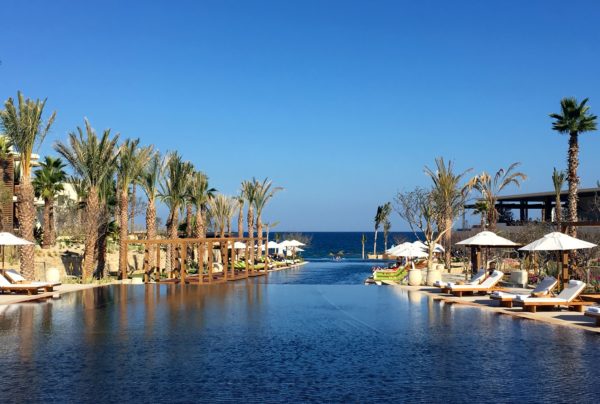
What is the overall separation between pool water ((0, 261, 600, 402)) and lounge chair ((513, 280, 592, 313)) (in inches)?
49.0

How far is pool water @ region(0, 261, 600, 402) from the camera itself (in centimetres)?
874

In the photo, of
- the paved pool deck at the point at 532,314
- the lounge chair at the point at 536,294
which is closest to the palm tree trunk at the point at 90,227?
the paved pool deck at the point at 532,314

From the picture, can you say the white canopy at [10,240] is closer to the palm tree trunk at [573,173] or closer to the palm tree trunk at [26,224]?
the palm tree trunk at [26,224]

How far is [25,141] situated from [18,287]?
306 inches

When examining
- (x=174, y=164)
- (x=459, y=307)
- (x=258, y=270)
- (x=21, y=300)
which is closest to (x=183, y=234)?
(x=258, y=270)

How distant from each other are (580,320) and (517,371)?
297 inches

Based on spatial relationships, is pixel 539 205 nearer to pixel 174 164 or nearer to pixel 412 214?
pixel 412 214

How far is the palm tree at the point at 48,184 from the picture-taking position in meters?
46.9

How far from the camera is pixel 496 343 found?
42.3ft

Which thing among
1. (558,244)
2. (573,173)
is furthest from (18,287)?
(573,173)

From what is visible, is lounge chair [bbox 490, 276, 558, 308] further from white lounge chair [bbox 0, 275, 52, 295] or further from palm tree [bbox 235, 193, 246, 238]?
palm tree [bbox 235, 193, 246, 238]

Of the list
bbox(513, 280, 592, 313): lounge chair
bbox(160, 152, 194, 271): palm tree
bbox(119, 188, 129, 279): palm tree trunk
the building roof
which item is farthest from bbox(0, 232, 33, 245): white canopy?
the building roof

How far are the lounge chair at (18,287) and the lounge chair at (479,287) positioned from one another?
15631 mm

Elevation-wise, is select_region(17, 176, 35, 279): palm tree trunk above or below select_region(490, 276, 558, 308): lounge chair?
above
